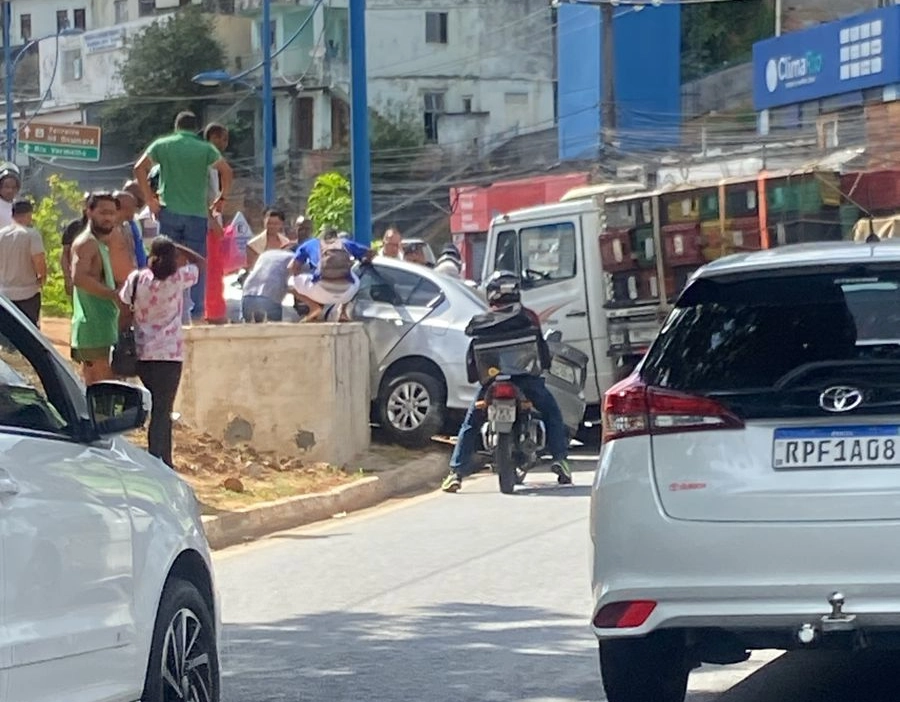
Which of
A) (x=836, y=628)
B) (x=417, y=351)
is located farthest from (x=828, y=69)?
(x=836, y=628)

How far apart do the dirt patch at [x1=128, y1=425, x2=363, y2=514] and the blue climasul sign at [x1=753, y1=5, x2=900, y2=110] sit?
19759 mm

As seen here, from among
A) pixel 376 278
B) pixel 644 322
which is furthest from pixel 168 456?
pixel 644 322

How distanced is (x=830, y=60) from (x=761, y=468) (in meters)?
29.9

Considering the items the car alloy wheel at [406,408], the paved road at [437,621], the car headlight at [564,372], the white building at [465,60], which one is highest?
the white building at [465,60]

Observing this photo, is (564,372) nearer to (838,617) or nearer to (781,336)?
(781,336)

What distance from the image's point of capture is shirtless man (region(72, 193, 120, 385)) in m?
12.4

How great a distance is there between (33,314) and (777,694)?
922cm

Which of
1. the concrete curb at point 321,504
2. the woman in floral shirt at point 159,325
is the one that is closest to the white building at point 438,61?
the concrete curb at point 321,504

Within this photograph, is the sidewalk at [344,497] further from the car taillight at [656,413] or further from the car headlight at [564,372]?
the car taillight at [656,413]

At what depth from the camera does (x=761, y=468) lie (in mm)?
5656

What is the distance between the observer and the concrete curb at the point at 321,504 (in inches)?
487

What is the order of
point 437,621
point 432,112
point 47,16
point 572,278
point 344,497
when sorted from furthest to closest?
point 47,16 < point 432,112 < point 572,278 < point 344,497 < point 437,621

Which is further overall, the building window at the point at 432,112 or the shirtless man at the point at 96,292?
the building window at the point at 432,112

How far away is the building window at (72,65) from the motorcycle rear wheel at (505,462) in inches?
2250
